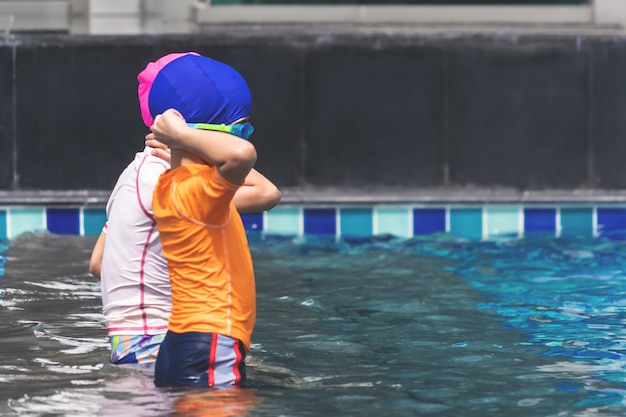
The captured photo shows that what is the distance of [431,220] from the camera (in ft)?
30.7

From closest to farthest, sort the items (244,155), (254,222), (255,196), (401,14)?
(244,155), (255,196), (254,222), (401,14)

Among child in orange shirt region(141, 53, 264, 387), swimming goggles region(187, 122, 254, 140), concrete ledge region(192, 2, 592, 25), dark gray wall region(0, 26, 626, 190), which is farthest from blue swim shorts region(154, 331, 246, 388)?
concrete ledge region(192, 2, 592, 25)

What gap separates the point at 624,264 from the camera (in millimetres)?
7973

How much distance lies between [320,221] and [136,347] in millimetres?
5119

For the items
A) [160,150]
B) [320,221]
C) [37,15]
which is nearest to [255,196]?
[160,150]

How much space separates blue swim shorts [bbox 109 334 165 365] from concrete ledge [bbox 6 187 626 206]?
4991mm

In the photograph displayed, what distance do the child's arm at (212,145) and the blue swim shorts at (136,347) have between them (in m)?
0.86

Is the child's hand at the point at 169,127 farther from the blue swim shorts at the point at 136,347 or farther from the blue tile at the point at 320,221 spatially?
the blue tile at the point at 320,221

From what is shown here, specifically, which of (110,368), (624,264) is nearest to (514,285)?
(624,264)

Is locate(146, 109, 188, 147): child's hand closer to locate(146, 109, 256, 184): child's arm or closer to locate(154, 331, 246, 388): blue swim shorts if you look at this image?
locate(146, 109, 256, 184): child's arm

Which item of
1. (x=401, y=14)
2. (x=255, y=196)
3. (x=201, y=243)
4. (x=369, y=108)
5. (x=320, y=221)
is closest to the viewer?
(x=201, y=243)

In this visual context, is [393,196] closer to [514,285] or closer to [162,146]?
[514,285]

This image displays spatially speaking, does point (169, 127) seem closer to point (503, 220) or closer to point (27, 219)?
point (27, 219)

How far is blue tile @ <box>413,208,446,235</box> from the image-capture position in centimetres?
935
